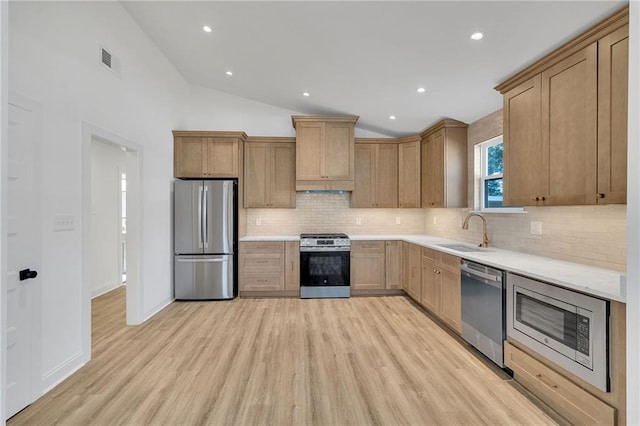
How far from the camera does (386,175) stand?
4602 millimetres

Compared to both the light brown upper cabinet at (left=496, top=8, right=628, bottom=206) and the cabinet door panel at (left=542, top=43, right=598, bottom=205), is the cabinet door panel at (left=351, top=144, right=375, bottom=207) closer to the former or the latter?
the light brown upper cabinet at (left=496, top=8, right=628, bottom=206)

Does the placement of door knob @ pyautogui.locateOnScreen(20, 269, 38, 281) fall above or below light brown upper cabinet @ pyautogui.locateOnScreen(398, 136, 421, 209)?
below

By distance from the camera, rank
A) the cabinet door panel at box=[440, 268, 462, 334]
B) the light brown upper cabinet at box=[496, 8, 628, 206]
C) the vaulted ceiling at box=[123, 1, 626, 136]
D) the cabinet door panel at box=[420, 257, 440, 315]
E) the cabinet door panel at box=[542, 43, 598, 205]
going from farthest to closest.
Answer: the cabinet door panel at box=[420, 257, 440, 315] < the cabinet door panel at box=[440, 268, 462, 334] < the vaulted ceiling at box=[123, 1, 626, 136] < the cabinet door panel at box=[542, 43, 598, 205] < the light brown upper cabinet at box=[496, 8, 628, 206]

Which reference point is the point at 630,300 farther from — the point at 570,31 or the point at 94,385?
the point at 94,385

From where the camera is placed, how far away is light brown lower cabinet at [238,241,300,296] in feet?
13.6

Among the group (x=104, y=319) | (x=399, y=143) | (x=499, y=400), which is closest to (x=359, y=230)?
(x=399, y=143)

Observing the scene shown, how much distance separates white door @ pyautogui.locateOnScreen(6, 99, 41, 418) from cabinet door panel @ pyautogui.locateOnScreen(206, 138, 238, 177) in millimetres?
2239

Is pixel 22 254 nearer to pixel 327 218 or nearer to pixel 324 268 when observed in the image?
pixel 324 268

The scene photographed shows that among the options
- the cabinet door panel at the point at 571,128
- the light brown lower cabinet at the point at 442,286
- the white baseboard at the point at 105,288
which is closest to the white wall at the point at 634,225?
the cabinet door panel at the point at 571,128

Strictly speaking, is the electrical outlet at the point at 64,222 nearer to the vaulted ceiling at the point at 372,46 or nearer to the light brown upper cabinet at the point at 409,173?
the vaulted ceiling at the point at 372,46

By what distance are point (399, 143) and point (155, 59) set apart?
3.74 metres

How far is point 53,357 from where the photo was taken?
211 cm

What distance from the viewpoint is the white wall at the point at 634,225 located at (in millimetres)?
589

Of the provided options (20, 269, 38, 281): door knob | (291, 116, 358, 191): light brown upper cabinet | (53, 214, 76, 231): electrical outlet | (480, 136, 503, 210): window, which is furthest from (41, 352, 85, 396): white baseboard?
(480, 136, 503, 210): window
